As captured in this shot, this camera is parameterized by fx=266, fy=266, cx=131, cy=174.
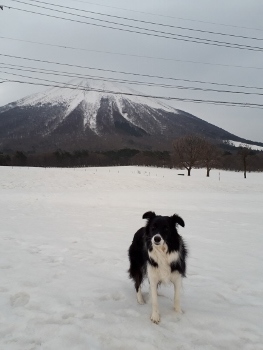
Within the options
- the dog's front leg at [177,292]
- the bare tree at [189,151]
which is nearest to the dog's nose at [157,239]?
the dog's front leg at [177,292]

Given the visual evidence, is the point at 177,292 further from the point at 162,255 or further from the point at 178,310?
the point at 162,255

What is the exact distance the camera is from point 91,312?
397cm

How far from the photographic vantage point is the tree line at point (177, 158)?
2050 inches

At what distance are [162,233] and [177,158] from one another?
5142 cm

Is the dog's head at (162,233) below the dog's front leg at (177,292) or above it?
above

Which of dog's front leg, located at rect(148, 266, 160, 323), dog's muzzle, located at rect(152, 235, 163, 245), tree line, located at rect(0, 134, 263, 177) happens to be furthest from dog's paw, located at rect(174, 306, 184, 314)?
tree line, located at rect(0, 134, 263, 177)

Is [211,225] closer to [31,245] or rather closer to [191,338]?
[31,245]

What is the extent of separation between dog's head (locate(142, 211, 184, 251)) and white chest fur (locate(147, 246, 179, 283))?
82mm

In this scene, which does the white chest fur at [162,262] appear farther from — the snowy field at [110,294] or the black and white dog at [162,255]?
the snowy field at [110,294]

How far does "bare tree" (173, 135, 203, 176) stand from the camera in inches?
2020

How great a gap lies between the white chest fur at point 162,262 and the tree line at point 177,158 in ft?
155

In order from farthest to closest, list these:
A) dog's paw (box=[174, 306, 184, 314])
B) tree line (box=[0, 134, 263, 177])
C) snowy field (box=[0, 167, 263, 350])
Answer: tree line (box=[0, 134, 263, 177]), dog's paw (box=[174, 306, 184, 314]), snowy field (box=[0, 167, 263, 350])

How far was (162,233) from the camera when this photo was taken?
4008mm

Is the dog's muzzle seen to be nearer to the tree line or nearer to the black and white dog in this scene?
the black and white dog
